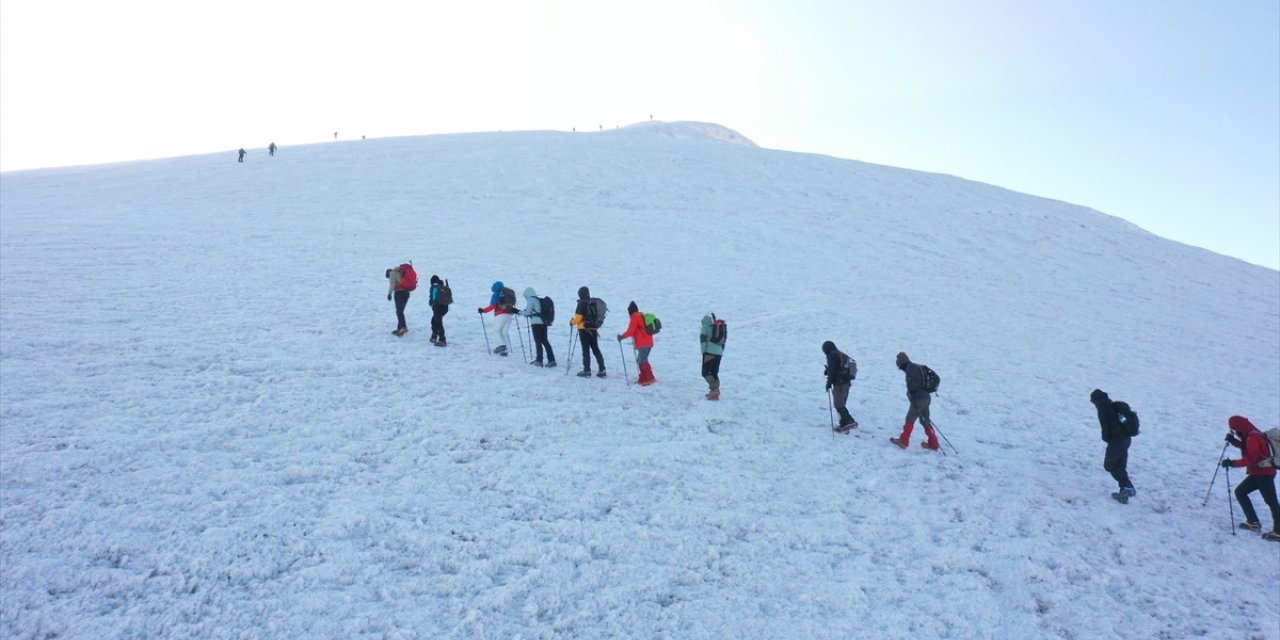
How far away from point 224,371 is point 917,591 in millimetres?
10679

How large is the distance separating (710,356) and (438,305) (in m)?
5.50

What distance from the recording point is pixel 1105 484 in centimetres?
1016

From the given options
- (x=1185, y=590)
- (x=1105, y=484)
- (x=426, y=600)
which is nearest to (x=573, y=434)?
(x=426, y=600)

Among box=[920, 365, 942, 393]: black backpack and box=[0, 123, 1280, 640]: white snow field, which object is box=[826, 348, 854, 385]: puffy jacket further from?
box=[920, 365, 942, 393]: black backpack

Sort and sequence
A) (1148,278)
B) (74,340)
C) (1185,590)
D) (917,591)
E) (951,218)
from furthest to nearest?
(951,218) < (1148,278) < (74,340) < (1185,590) < (917,591)

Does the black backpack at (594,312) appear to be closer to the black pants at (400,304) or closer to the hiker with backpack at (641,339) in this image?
the hiker with backpack at (641,339)

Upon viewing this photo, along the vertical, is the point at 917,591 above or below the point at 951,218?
below

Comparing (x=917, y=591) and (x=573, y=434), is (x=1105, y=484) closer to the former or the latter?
(x=917, y=591)

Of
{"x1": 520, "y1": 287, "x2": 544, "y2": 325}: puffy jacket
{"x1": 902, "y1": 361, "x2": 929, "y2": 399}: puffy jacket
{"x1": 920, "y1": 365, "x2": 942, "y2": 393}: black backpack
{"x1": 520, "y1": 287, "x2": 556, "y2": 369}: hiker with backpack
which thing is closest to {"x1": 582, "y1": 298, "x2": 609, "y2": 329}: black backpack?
{"x1": 520, "y1": 287, "x2": 556, "y2": 369}: hiker with backpack

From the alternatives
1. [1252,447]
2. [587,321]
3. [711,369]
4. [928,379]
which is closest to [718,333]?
[711,369]

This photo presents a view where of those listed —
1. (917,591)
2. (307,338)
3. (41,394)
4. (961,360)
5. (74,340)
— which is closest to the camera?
(917,591)

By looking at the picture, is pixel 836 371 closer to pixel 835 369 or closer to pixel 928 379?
pixel 835 369

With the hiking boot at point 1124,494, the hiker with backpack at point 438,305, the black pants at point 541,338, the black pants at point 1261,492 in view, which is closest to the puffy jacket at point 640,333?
the black pants at point 541,338

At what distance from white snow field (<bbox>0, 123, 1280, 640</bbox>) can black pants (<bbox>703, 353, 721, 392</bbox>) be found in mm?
611
